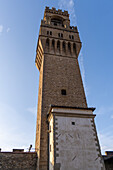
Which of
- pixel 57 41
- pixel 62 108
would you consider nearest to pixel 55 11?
pixel 57 41

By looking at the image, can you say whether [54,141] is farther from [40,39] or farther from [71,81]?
[40,39]

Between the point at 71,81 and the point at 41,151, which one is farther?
the point at 71,81

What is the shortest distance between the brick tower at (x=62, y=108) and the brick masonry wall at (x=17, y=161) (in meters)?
1.01

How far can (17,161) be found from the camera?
12.2m

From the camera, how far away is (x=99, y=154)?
10.9 meters

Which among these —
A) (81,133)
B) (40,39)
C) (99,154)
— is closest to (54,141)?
(81,133)

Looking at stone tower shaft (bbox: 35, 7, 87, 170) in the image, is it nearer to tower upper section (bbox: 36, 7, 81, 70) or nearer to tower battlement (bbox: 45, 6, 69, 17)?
tower upper section (bbox: 36, 7, 81, 70)

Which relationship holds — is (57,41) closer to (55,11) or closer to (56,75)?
(56,75)

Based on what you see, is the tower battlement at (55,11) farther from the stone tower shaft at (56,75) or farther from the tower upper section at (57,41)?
the tower upper section at (57,41)

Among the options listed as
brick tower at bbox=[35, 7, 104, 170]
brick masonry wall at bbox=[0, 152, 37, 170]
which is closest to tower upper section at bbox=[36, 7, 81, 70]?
brick tower at bbox=[35, 7, 104, 170]

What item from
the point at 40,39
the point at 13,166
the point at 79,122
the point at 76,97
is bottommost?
the point at 13,166

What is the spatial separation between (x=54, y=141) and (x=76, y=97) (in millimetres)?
7063

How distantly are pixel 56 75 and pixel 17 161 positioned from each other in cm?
1056

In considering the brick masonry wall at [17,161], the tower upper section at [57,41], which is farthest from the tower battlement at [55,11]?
the brick masonry wall at [17,161]
